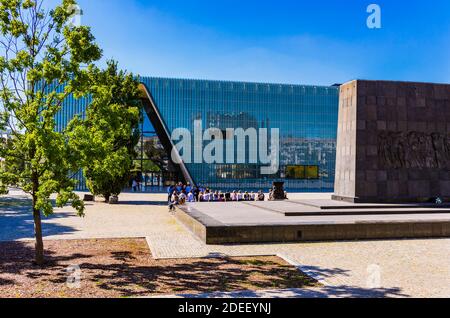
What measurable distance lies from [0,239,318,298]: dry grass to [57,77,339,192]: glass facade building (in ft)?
164

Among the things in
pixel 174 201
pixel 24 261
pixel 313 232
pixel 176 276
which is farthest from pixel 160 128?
pixel 176 276

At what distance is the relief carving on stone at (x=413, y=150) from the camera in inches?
903

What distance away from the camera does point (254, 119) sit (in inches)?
2788

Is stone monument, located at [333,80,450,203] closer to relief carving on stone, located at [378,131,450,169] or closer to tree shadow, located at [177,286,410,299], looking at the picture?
relief carving on stone, located at [378,131,450,169]

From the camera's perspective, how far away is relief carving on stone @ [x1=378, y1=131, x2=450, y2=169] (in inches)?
903

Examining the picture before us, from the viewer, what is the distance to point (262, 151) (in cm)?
6975

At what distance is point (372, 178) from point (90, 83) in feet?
54.6

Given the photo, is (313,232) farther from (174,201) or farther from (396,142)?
(174,201)

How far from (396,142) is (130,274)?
60.0 ft

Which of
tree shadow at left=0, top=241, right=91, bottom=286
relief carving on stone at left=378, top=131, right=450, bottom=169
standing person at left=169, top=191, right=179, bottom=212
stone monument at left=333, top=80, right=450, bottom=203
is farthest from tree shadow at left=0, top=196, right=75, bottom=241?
relief carving on stone at left=378, top=131, right=450, bottom=169

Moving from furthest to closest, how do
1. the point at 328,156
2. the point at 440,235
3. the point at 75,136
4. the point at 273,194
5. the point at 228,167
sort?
the point at 328,156 → the point at 228,167 → the point at 273,194 → the point at 440,235 → the point at 75,136

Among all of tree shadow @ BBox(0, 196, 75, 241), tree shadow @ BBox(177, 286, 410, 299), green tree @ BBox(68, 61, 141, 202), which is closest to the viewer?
tree shadow @ BBox(177, 286, 410, 299)

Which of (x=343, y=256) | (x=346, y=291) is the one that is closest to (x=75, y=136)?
(x=346, y=291)

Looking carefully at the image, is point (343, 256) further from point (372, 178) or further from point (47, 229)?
point (47, 229)
